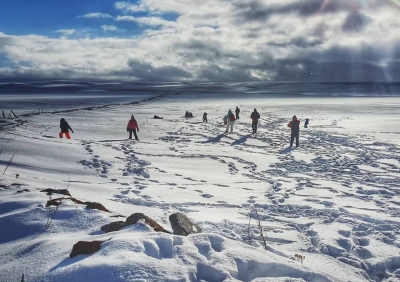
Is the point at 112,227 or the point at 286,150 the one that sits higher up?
the point at 112,227

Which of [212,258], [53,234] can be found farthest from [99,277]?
[53,234]

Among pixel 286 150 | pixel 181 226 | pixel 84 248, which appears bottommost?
pixel 286 150

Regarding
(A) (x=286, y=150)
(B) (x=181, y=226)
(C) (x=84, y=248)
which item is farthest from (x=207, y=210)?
(A) (x=286, y=150)

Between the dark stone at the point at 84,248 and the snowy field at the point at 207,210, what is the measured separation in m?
0.09

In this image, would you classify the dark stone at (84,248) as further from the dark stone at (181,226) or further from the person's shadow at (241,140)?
the person's shadow at (241,140)

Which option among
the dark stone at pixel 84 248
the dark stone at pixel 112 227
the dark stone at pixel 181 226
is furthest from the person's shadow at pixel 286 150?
the dark stone at pixel 84 248

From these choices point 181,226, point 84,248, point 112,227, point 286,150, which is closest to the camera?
point 84,248

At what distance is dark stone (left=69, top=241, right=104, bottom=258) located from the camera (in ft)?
12.4

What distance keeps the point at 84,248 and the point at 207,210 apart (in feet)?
12.2

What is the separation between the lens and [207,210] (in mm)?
7242

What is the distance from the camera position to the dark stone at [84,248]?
3.77 metres

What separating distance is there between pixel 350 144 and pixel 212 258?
1508cm

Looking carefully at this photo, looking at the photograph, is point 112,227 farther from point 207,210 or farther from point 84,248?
point 207,210

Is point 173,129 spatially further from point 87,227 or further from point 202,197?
point 87,227
